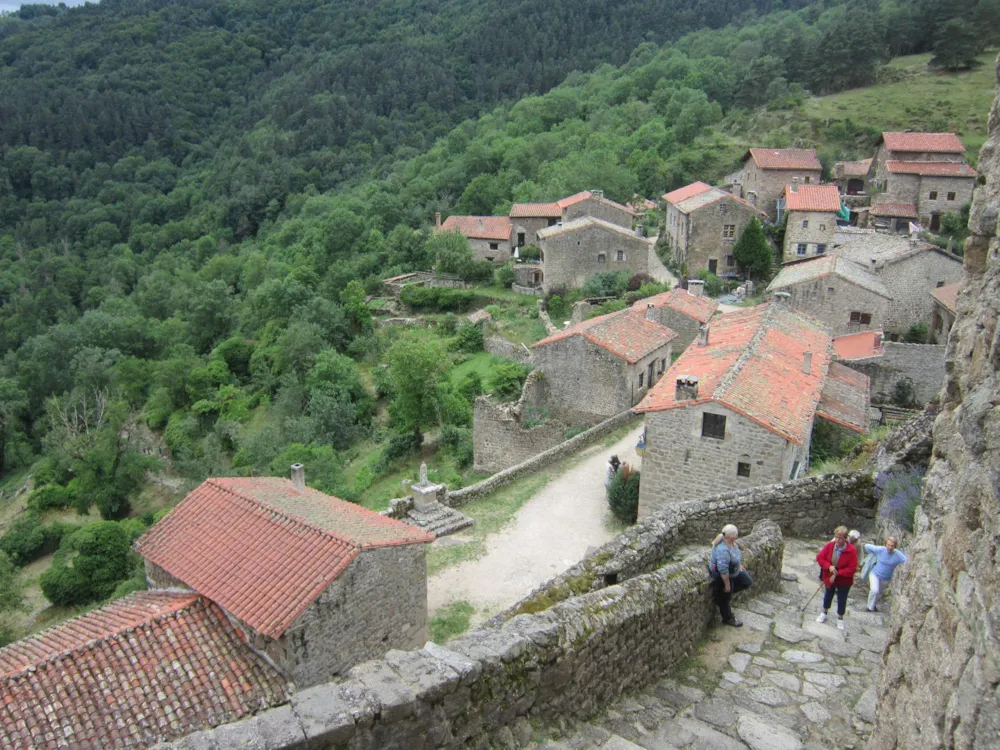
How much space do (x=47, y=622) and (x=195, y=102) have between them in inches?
5361

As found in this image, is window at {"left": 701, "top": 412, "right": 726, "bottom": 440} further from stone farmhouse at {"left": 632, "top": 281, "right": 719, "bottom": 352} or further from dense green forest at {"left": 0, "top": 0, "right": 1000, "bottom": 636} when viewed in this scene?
dense green forest at {"left": 0, "top": 0, "right": 1000, "bottom": 636}

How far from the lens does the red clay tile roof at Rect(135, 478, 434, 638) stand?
11.7 meters

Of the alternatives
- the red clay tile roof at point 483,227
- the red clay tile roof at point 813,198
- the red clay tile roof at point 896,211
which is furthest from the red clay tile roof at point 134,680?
the red clay tile roof at point 896,211

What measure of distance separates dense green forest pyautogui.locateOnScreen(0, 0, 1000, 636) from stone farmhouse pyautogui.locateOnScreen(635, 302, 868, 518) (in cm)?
1230

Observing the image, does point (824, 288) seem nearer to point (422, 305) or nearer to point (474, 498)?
point (474, 498)

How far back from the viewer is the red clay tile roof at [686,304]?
30016 mm

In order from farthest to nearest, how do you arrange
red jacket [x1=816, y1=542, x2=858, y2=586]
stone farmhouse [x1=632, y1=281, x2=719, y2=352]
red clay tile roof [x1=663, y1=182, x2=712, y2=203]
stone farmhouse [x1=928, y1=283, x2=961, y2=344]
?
red clay tile roof [x1=663, y1=182, x2=712, y2=203] < stone farmhouse [x1=928, y1=283, x2=961, y2=344] < stone farmhouse [x1=632, y1=281, x2=719, y2=352] < red jacket [x1=816, y1=542, x2=858, y2=586]

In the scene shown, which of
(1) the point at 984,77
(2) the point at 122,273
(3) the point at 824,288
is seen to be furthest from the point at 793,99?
(2) the point at 122,273

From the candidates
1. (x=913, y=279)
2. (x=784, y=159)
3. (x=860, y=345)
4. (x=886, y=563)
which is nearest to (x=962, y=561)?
(x=886, y=563)

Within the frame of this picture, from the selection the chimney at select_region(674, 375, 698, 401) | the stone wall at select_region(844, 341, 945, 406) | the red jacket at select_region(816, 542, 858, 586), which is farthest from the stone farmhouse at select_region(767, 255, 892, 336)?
the red jacket at select_region(816, 542, 858, 586)

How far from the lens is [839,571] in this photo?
28.7ft

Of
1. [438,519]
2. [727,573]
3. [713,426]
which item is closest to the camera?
[727,573]

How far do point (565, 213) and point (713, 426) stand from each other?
109ft

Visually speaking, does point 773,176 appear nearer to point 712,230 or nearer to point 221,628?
point 712,230
